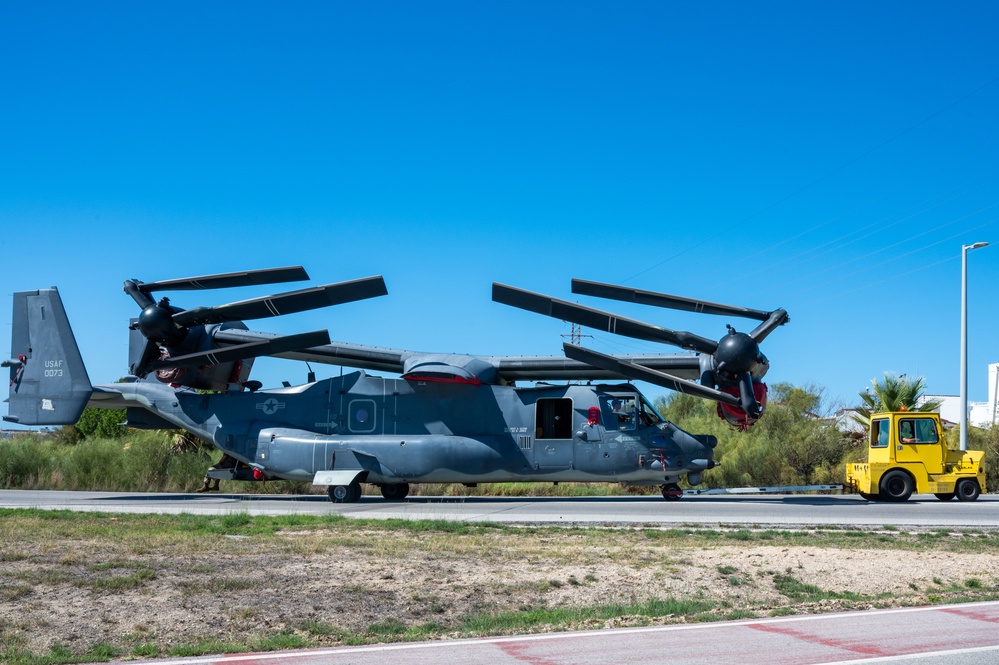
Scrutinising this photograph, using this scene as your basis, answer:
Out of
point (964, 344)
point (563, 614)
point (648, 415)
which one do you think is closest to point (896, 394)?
point (964, 344)

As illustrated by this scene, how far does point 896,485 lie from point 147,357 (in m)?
19.7

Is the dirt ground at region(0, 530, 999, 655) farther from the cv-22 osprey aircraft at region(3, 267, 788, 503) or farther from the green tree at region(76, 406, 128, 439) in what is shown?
the green tree at region(76, 406, 128, 439)

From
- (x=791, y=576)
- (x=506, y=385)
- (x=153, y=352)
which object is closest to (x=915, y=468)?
(x=506, y=385)

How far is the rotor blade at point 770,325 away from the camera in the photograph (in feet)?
70.8

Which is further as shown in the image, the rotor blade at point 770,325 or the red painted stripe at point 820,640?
the rotor blade at point 770,325

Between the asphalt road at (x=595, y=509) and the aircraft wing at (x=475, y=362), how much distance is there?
3.26 m

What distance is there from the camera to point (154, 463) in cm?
2919

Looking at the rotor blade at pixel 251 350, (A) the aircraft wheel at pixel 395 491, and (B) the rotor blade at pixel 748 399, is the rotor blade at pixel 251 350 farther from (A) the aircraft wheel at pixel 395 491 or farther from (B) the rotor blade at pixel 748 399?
(B) the rotor blade at pixel 748 399

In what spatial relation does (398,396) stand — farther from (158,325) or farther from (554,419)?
(158,325)

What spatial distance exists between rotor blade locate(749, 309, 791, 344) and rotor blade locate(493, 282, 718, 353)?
1.01 metres

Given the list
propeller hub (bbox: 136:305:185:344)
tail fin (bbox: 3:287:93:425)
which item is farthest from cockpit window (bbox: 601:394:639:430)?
tail fin (bbox: 3:287:93:425)

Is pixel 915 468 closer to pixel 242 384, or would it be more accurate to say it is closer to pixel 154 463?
pixel 242 384

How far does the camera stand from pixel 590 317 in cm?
2145

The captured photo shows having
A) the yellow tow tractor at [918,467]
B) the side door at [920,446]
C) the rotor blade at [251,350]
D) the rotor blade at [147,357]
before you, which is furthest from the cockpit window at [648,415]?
the rotor blade at [147,357]
